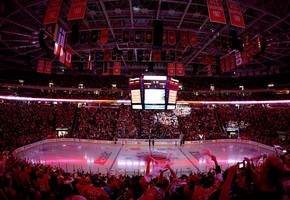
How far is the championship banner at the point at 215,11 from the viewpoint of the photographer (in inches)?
407

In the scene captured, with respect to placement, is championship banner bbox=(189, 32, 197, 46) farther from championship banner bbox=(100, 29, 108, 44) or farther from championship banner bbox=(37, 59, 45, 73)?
championship banner bbox=(37, 59, 45, 73)

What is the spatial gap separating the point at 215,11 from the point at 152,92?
10.2m

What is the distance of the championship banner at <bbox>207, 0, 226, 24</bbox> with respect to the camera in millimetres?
10335

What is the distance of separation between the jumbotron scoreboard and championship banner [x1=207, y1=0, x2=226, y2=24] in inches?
375

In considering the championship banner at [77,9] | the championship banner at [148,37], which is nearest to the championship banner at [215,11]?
the championship banner at [148,37]

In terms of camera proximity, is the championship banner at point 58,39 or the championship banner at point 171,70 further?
the championship banner at point 171,70

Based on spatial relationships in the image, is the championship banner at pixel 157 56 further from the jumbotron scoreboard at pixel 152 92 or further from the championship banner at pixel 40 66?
the championship banner at pixel 40 66

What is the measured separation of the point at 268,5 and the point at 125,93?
29327mm

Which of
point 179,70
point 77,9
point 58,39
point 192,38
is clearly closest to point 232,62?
point 179,70

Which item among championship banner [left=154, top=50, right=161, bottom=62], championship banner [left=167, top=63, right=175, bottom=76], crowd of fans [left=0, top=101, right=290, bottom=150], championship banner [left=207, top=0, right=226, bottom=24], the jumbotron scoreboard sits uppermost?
championship banner [left=154, top=50, right=161, bottom=62]

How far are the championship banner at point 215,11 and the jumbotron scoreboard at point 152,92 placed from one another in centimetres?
953

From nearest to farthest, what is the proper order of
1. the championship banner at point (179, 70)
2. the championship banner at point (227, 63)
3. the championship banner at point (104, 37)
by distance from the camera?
1. the championship banner at point (104, 37)
2. the championship banner at point (227, 63)
3. the championship banner at point (179, 70)

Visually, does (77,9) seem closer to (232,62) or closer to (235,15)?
(235,15)

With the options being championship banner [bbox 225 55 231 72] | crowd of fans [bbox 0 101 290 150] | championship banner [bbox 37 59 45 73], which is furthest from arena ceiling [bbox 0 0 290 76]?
crowd of fans [bbox 0 101 290 150]
